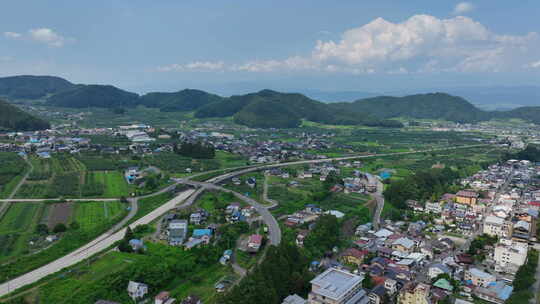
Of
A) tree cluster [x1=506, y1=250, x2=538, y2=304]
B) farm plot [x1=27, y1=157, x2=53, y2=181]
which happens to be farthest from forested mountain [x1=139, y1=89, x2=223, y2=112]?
tree cluster [x1=506, y1=250, x2=538, y2=304]

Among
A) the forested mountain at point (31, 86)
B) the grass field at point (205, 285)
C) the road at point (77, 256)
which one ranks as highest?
the forested mountain at point (31, 86)

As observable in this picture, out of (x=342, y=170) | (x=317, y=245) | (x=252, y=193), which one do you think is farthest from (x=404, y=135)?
(x=317, y=245)

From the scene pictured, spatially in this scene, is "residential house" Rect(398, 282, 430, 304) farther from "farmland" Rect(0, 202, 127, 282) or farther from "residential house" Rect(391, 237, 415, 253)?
"farmland" Rect(0, 202, 127, 282)

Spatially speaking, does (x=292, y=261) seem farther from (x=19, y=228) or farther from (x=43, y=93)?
(x=43, y=93)

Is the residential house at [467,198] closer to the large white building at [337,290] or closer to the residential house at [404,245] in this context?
the residential house at [404,245]

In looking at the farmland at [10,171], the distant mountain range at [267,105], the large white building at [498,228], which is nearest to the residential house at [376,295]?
the large white building at [498,228]
